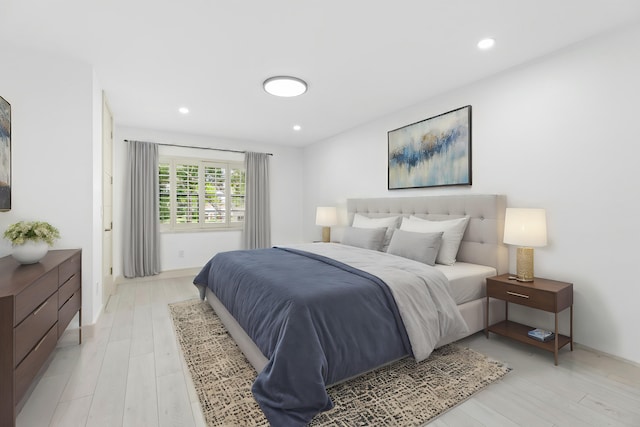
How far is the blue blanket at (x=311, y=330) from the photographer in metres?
1.57

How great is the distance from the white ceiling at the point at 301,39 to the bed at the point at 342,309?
1.35 m

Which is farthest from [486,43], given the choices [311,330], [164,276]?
[164,276]

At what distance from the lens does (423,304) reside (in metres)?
2.14

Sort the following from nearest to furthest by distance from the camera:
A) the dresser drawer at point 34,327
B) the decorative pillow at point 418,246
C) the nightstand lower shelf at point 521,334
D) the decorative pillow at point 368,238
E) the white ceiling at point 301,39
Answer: the dresser drawer at point 34,327
the white ceiling at point 301,39
the nightstand lower shelf at point 521,334
the decorative pillow at point 418,246
the decorative pillow at point 368,238

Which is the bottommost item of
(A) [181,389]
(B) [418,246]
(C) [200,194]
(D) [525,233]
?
(A) [181,389]

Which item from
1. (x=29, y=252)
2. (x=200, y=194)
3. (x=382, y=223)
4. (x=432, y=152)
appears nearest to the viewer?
(x=29, y=252)

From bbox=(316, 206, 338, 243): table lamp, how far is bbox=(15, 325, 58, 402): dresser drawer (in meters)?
3.57

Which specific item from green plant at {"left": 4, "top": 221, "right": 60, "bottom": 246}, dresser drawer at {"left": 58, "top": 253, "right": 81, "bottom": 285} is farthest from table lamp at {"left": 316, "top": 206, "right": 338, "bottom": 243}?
green plant at {"left": 4, "top": 221, "right": 60, "bottom": 246}

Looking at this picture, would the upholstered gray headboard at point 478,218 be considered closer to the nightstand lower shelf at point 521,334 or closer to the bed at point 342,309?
the bed at point 342,309

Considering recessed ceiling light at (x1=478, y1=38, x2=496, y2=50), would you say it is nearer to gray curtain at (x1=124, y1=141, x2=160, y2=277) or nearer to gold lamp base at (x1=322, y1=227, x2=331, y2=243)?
gold lamp base at (x1=322, y1=227, x2=331, y2=243)

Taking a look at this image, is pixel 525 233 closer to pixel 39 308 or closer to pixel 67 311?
pixel 39 308

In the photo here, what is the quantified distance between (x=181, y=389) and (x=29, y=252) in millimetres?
1395

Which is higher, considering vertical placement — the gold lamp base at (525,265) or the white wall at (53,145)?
the white wall at (53,145)

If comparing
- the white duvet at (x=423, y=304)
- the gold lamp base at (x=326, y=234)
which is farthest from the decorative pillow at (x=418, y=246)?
the gold lamp base at (x=326, y=234)
